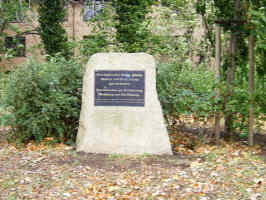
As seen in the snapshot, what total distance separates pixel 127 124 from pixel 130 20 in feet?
25.6

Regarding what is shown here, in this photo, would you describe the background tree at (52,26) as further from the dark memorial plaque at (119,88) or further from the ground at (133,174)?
the ground at (133,174)

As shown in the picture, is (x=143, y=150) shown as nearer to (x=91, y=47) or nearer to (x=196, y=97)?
(x=196, y=97)

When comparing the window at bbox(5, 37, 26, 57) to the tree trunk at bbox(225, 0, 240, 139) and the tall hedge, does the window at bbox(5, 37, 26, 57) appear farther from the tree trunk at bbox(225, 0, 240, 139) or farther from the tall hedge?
the tree trunk at bbox(225, 0, 240, 139)

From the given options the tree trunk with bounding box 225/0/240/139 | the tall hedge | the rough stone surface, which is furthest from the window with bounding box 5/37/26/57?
the tree trunk with bounding box 225/0/240/139

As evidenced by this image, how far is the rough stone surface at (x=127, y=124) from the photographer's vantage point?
7.10m

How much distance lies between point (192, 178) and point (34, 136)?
3.82m

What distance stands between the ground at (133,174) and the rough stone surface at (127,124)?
252mm

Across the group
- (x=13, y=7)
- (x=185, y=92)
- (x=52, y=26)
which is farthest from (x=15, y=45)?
(x=185, y=92)

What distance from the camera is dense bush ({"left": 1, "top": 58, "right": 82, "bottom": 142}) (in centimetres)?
737

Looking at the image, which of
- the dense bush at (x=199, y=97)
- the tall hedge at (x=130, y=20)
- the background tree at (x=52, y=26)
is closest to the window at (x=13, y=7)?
the tall hedge at (x=130, y=20)

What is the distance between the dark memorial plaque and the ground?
104 cm

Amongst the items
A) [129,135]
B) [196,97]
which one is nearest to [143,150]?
[129,135]

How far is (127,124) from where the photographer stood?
23.5 feet

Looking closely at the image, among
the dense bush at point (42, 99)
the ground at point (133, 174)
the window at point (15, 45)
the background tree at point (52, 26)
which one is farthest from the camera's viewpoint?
the background tree at point (52, 26)
